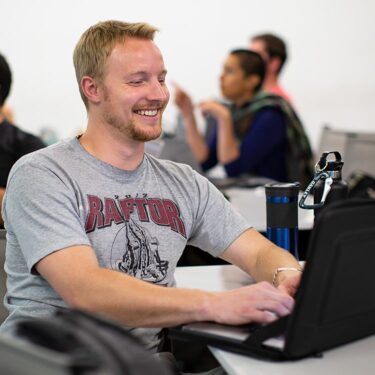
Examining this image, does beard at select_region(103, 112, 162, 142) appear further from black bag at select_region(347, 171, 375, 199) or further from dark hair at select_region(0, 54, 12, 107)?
black bag at select_region(347, 171, 375, 199)

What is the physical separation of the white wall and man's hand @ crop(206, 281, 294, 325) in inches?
163

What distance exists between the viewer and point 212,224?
1.89 m

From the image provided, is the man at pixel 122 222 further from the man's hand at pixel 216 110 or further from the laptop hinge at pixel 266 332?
the man's hand at pixel 216 110

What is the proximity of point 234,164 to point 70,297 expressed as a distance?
266 cm

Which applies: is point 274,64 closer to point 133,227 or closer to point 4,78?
point 4,78

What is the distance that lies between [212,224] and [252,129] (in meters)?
2.19

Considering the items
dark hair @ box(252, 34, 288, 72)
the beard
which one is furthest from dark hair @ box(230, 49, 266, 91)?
the beard

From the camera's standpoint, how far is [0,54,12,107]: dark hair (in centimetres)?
256

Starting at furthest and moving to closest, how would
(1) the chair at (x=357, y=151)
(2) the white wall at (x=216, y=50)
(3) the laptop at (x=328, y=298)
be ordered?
(2) the white wall at (x=216, y=50) < (1) the chair at (x=357, y=151) < (3) the laptop at (x=328, y=298)

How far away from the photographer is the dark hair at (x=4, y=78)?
2.56 meters

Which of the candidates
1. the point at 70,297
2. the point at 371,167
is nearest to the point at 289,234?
the point at 70,297

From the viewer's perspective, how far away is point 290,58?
6.14 meters

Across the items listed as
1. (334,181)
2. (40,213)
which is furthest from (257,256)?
(40,213)

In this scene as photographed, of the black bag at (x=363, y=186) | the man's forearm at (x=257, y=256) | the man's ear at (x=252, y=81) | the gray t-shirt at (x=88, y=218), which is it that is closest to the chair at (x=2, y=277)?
the gray t-shirt at (x=88, y=218)
